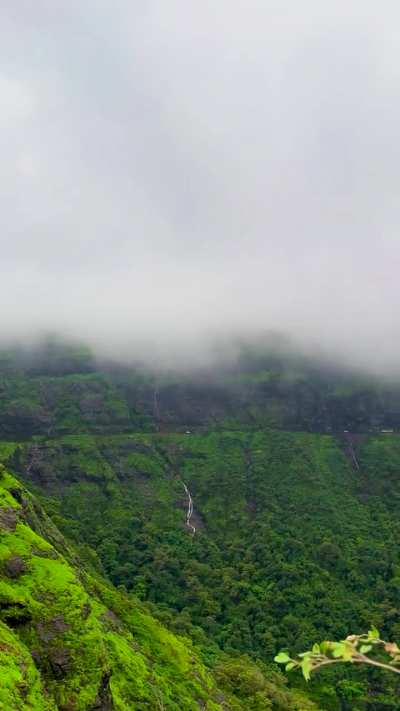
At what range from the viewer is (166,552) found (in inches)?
7402

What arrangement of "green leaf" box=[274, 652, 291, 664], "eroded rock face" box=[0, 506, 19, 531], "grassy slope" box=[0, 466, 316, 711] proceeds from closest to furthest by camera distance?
"green leaf" box=[274, 652, 291, 664]
"grassy slope" box=[0, 466, 316, 711]
"eroded rock face" box=[0, 506, 19, 531]

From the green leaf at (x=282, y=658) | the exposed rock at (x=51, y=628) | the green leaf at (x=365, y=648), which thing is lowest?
the exposed rock at (x=51, y=628)

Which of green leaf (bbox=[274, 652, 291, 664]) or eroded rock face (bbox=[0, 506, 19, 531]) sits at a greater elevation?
green leaf (bbox=[274, 652, 291, 664])

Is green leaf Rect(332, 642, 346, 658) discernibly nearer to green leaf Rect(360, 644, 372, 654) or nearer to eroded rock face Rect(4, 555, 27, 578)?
green leaf Rect(360, 644, 372, 654)

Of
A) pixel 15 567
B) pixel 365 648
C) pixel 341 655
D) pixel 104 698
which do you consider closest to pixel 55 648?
pixel 104 698

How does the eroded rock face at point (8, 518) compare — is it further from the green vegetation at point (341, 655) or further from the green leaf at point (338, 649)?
the green leaf at point (338, 649)

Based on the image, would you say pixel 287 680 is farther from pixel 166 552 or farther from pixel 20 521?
pixel 20 521

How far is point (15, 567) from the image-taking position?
140 feet

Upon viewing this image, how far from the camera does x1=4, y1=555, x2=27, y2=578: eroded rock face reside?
41.9 metres

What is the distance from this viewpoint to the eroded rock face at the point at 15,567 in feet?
137

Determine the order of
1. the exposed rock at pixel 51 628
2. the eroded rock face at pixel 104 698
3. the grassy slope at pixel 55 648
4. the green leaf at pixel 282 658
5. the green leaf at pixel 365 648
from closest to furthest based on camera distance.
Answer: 1. the green leaf at pixel 282 658
2. the green leaf at pixel 365 648
3. the grassy slope at pixel 55 648
4. the eroded rock face at pixel 104 698
5. the exposed rock at pixel 51 628

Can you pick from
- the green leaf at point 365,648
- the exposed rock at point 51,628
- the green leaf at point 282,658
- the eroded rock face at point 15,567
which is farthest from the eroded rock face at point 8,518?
the green leaf at point 365,648

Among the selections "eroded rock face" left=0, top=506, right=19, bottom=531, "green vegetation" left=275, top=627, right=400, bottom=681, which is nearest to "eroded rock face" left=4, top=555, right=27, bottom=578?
"eroded rock face" left=0, top=506, right=19, bottom=531

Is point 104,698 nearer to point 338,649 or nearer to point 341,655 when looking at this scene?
point 338,649
